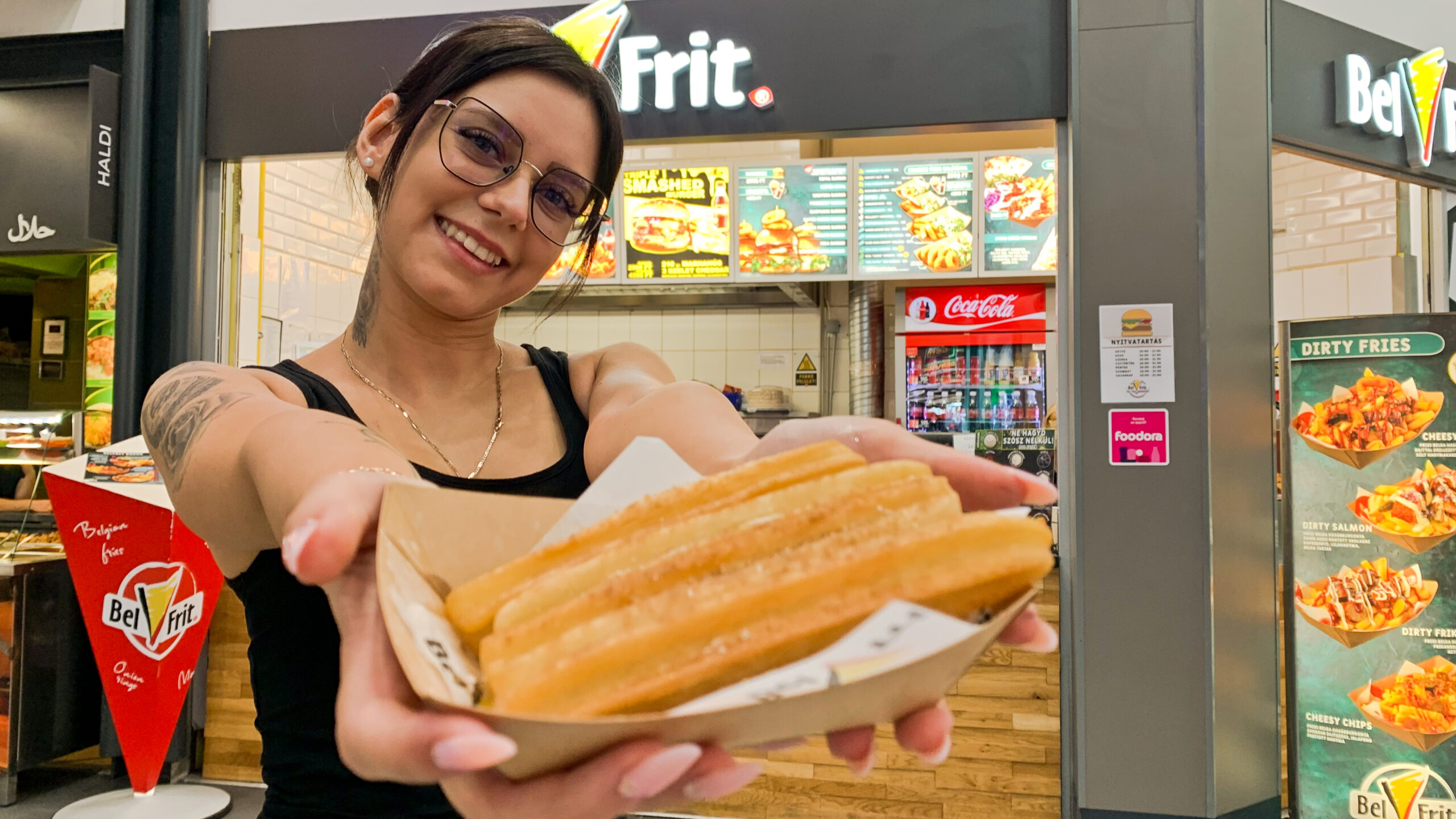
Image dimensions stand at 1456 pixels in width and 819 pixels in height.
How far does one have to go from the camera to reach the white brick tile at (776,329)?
20.4ft

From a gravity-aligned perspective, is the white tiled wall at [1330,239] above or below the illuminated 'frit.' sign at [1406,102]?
below

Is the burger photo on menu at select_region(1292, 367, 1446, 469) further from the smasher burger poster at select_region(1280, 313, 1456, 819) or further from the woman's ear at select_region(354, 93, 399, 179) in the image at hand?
the woman's ear at select_region(354, 93, 399, 179)

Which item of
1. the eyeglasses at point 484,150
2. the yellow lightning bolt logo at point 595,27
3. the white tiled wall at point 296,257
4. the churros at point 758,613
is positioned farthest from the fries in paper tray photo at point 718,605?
the white tiled wall at point 296,257

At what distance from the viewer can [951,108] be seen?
334cm

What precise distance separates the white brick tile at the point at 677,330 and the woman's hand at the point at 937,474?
212 inches

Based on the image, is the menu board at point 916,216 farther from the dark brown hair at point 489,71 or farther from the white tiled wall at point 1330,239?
the dark brown hair at point 489,71

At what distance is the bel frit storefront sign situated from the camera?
3.11m

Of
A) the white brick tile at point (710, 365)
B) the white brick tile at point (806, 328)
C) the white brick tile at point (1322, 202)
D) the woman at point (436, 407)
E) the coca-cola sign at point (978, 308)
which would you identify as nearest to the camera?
the woman at point (436, 407)

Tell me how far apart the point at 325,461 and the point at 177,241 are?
3591mm

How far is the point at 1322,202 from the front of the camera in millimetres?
5148

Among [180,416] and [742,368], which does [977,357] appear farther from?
[180,416]

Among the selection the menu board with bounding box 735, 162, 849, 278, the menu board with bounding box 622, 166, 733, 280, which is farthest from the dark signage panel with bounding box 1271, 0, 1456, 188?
the menu board with bounding box 622, 166, 733, 280

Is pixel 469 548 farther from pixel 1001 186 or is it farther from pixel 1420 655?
pixel 1001 186

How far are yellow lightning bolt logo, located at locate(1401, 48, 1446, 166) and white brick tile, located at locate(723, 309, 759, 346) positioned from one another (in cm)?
362
